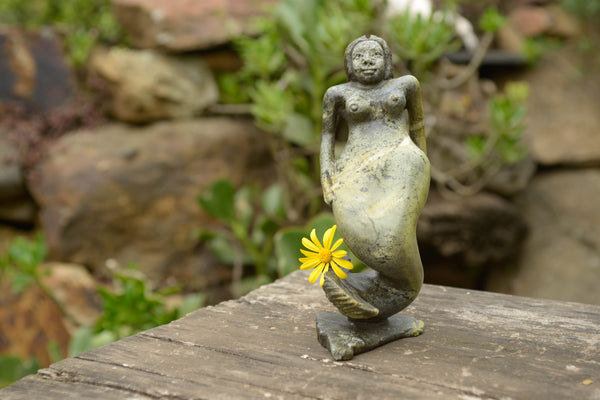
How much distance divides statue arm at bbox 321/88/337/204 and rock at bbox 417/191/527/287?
73.1 inches

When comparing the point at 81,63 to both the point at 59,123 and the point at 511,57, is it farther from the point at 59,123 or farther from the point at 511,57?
the point at 511,57

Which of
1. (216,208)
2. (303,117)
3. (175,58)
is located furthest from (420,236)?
(175,58)

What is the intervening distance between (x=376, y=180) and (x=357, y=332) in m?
0.37

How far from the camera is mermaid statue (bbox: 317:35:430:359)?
1.31 metres

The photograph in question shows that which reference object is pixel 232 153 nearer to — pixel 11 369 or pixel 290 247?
pixel 290 247

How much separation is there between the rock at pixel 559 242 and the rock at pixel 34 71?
3054mm

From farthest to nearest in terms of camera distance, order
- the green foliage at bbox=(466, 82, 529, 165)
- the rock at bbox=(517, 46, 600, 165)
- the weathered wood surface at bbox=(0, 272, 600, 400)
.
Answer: the rock at bbox=(517, 46, 600, 165)
the green foliage at bbox=(466, 82, 529, 165)
the weathered wood surface at bbox=(0, 272, 600, 400)

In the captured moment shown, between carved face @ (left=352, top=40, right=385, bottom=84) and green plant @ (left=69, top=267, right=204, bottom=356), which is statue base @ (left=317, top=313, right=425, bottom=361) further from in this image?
green plant @ (left=69, top=267, right=204, bottom=356)

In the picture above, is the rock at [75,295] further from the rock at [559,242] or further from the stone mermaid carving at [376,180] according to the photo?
the rock at [559,242]

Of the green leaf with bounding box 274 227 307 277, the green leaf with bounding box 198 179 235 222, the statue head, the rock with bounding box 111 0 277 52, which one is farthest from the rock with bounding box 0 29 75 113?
the statue head

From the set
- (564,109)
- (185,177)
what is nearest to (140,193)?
(185,177)

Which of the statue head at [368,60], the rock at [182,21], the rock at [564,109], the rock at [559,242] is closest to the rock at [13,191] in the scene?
the rock at [182,21]

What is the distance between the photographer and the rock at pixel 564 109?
12.4ft

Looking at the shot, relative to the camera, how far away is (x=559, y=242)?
357cm
